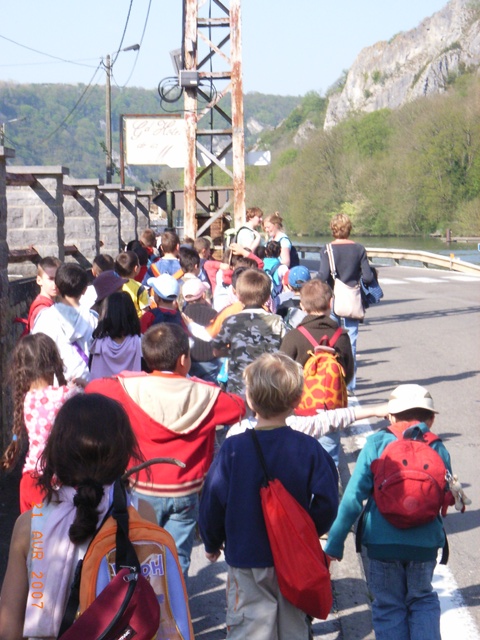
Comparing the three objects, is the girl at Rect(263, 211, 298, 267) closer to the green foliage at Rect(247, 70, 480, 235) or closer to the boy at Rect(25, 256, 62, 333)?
the boy at Rect(25, 256, 62, 333)

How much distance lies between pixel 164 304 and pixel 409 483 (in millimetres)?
3097

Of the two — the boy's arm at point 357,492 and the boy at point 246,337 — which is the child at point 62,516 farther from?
the boy at point 246,337

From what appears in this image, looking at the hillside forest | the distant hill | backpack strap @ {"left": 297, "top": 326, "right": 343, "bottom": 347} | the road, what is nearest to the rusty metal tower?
the road

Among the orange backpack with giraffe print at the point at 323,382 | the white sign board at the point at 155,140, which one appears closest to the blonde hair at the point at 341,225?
the orange backpack with giraffe print at the point at 323,382

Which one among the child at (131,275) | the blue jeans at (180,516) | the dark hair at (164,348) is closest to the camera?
the blue jeans at (180,516)

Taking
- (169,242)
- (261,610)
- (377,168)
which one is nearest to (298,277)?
(169,242)

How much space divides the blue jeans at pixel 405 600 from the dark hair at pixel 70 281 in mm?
2855

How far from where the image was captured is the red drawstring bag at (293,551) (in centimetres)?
338

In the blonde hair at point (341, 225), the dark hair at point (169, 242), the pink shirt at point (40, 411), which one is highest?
the blonde hair at point (341, 225)

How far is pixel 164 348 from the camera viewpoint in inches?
166

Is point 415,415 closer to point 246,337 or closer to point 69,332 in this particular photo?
point 246,337

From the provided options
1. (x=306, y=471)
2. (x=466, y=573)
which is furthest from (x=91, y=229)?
(x=306, y=471)

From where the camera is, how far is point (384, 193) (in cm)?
9888

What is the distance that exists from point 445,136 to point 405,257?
5538cm
